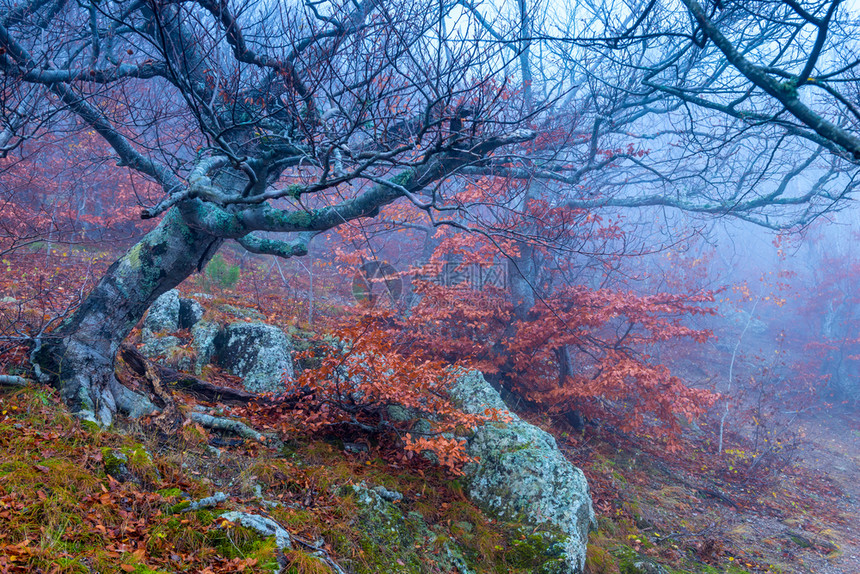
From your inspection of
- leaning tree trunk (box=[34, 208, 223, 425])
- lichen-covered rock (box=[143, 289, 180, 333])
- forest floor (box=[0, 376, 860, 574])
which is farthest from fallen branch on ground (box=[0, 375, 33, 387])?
lichen-covered rock (box=[143, 289, 180, 333])

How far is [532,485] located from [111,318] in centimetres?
462

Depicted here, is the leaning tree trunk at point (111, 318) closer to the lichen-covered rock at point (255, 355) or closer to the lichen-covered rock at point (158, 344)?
the lichen-covered rock at point (158, 344)

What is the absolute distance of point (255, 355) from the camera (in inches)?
239

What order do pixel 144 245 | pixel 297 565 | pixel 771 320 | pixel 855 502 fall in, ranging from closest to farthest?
pixel 297 565
pixel 144 245
pixel 855 502
pixel 771 320

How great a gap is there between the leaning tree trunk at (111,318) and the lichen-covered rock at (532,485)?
12.4 ft

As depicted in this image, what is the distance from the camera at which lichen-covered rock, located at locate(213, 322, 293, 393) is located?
5855mm

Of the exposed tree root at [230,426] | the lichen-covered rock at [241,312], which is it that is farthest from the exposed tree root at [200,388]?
the lichen-covered rock at [241,312]

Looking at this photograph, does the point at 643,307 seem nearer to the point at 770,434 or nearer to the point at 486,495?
the point at 486,495

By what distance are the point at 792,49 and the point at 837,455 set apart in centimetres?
1313

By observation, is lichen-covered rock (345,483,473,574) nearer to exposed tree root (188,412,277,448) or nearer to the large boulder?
exposed tree root (188,412,277,448)

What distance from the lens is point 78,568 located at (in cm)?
205

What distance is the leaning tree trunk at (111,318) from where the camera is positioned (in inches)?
154

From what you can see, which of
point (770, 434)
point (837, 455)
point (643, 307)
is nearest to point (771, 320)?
point (837, 455)

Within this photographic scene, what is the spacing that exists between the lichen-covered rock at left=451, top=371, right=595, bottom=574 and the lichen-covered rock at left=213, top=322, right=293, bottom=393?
2.82m
